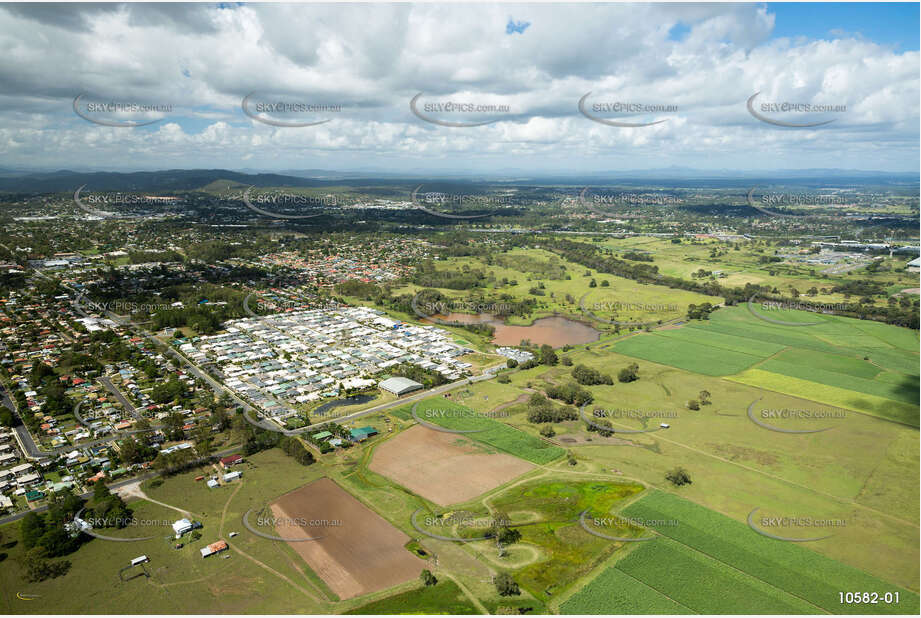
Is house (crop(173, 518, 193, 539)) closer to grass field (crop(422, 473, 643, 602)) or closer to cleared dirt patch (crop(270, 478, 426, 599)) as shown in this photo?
cleared dirt patch (crop(270, 478, 426, 599))

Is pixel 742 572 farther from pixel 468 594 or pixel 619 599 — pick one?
pixel 468 594

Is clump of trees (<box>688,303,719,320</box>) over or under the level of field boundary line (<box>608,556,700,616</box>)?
over

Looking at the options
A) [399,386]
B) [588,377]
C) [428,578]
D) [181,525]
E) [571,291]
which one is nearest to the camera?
[428,578]

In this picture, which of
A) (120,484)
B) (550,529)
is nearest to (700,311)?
(550,529)

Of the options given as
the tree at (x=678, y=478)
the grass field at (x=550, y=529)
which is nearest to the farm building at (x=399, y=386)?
the grass field at (x=550, y=529)

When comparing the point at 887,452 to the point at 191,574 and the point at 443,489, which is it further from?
the point at 191,574

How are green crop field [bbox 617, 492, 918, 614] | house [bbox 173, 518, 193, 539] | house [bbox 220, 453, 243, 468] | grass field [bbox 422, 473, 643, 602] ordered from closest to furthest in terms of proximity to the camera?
green crop field [bbox 617, 492, 918, 614] → grass field [bbox 422, 473, 643, 602] → house [bbox 173, 518, 193, 539] → house [bbox 220, 453, 243, 468]

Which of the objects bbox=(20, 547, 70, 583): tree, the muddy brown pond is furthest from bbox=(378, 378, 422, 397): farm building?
bbox=(20, 547, 70, 583): tree
